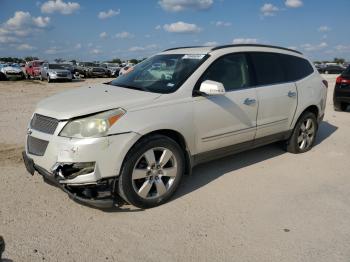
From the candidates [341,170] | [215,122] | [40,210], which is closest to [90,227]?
[40,210]

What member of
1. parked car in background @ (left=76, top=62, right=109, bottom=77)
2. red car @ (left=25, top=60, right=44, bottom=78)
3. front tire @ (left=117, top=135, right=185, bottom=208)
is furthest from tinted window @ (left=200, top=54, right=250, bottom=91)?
parked car in background @ (left=76, top=62, right=109, bottom=77)

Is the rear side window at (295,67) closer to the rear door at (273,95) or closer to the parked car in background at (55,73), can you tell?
the rear door at (273,95)

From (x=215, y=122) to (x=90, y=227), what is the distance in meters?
1.94

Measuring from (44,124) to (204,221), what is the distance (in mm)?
1989

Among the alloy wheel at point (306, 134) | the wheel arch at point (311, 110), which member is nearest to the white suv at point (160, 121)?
the wheel arch at point (311, 110)

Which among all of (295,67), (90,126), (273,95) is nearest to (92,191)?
(90,126)

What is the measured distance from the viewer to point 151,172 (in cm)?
373

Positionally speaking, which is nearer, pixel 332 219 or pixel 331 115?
pixel 332 219

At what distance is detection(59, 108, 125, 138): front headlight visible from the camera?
3369 mm

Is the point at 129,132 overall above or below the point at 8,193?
above

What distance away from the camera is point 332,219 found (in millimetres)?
3641

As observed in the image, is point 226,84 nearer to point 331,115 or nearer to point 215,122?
point 215,122

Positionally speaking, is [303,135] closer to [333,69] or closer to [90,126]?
[90,126]

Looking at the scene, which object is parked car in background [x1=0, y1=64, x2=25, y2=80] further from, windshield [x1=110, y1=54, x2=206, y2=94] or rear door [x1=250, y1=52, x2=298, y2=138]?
rear door [x1=250, y1=52, x2=298, y2=138]
